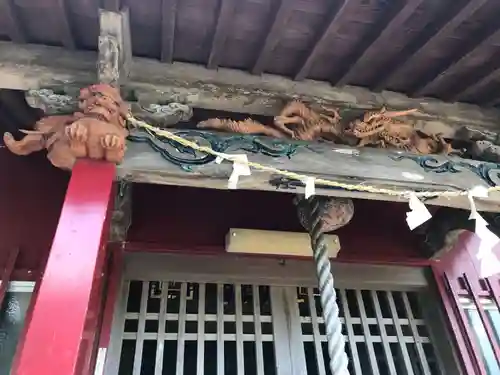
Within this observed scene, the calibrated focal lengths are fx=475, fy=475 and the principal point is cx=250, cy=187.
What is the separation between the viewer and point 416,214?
84.5 inches

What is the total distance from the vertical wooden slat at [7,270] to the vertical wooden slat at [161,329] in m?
0.87

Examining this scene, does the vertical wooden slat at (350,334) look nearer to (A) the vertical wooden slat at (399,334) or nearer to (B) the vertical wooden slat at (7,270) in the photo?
(A) the vertical wooden slat at (399,334)

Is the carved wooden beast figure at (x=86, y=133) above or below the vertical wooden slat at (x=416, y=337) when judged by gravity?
above

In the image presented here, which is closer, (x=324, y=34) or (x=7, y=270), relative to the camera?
(x=324, y=34)

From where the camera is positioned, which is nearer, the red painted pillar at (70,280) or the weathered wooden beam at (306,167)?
the red painted pillar at (70,280)

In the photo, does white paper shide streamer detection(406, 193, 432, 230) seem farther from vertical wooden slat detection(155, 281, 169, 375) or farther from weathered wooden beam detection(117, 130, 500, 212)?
vertical wooden slat detection(155, 281, 169, 375)

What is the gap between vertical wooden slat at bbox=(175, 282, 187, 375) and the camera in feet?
8.81

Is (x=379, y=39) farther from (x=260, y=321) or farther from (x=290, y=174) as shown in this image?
(x=260, y=321)

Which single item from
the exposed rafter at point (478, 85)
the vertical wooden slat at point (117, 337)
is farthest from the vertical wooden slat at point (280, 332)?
the exposed rafter at point (478, 85)

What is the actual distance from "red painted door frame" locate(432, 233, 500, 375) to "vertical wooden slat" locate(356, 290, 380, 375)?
564 mm

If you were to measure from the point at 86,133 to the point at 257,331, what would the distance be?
1.65m

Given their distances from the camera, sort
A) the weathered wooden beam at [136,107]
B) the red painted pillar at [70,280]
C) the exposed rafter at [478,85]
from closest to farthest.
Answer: the red painted pillar at [70,280] → the weathered wooden beam at [136,107] → the exposed rafter at [478,85]

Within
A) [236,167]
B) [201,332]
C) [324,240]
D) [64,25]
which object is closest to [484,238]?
[324,240]

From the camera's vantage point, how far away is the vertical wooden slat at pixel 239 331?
278 cm
